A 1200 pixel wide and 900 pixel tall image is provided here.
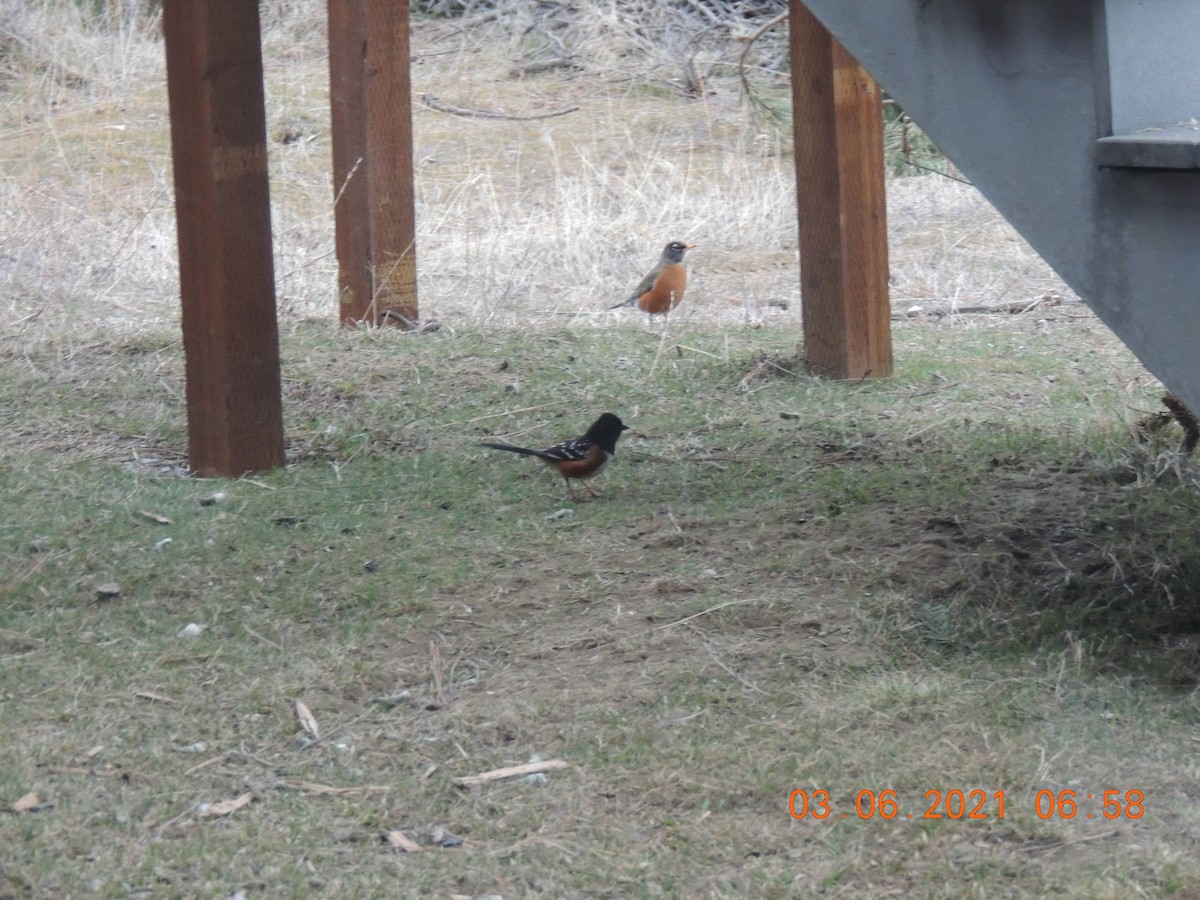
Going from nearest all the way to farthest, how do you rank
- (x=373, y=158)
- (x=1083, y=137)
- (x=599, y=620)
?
(x=1083, y=137)
(x=599, y=620)
(x=373, y=158)

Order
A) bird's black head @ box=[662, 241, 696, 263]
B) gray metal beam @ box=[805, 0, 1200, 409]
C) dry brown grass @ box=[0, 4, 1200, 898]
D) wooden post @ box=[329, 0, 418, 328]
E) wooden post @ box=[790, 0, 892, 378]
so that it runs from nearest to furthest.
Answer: dry brown grass @ box=[0, 4, 1200, 898]
gray metal beam @ box=[805, 0, 1200, 409]
wooden post @ box=[790, 0, 892, 378]
wooden post @ box=[329, 0, 418, 328]
bird's black head @ box=[662, 241, 696, 263]

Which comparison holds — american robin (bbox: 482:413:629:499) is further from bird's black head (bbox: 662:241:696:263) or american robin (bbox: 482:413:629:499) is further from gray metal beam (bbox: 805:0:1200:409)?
bird's black head (bbox: 662:241:696:263)

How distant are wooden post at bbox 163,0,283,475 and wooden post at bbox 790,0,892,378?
2.54 m

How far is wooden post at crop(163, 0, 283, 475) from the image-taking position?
16.5ft

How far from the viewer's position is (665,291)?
858 centimetres

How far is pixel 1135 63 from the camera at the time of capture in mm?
3057

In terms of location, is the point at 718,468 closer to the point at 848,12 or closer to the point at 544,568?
the point at 544,568

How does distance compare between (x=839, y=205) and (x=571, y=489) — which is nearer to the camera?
(x=571, y=489)

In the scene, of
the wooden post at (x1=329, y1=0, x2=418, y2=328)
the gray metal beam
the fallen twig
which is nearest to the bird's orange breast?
the wooden post at (x1=329, y1=0, x2=418, y2=328)

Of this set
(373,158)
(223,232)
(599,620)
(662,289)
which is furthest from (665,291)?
(599,620)

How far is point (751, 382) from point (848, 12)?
3.24 meters

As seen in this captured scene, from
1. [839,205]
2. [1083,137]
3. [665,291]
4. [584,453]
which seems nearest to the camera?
[1083,137]

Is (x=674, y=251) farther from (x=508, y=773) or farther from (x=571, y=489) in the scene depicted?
(x=508, y=773)

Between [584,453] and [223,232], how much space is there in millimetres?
1534
